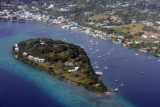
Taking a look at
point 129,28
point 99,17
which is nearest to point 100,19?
point 99,17

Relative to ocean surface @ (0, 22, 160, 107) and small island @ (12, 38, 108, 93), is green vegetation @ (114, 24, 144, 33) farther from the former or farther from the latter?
small island @ (12, 38, 108, 93)

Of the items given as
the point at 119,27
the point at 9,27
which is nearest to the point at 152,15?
the point at 119,27

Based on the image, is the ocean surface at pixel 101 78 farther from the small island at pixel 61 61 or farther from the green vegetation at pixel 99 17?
the green vegetation at pixel 99 17

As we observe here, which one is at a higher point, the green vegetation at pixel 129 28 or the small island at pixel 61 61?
the small island at pixel 61 61

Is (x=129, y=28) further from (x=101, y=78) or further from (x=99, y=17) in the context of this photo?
(x=101, y=78)

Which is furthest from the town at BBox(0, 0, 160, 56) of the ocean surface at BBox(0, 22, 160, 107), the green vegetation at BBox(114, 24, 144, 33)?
the ocean surface at BBox(0, 22, 160, 107)

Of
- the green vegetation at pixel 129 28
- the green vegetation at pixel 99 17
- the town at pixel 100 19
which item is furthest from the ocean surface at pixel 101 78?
the green vegetation at pixel 99 17

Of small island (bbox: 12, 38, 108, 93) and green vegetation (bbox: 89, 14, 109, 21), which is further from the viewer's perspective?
green vegetation (bbox: 89, 14, 109, 21)
